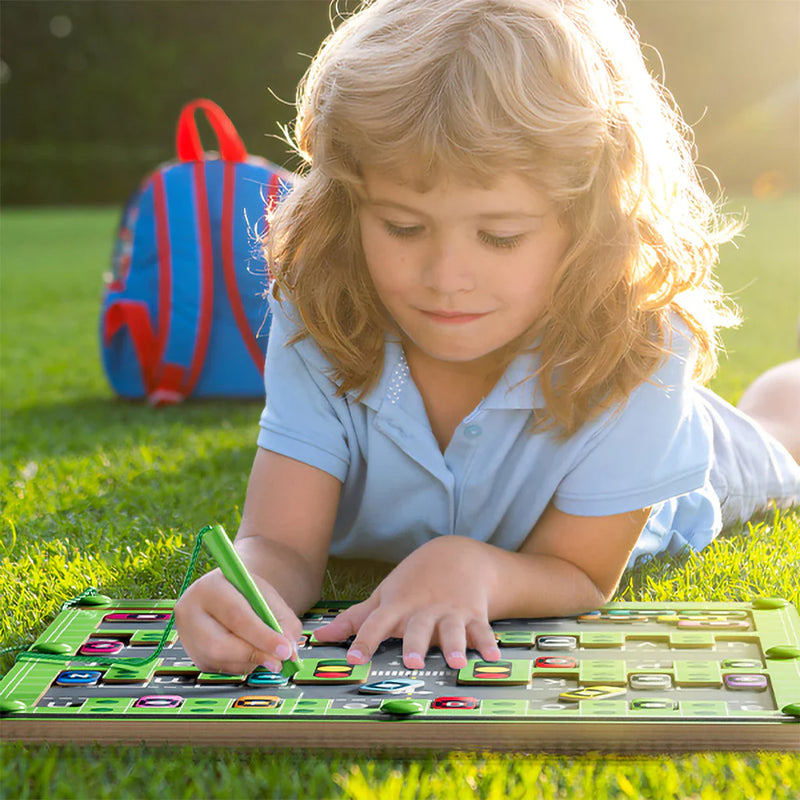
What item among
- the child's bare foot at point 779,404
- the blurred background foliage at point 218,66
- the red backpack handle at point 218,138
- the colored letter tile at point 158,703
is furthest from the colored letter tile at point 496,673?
the blurred background foliage at point 218,66

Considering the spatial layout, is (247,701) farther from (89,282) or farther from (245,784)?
(89,282)

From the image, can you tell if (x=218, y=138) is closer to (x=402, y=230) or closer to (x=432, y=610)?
(x=402, y=230)

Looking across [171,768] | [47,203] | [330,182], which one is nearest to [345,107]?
[330,182]

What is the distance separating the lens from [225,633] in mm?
1205

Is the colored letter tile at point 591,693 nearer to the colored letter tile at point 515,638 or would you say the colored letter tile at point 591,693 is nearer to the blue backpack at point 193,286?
the colored letter tile at point 515,638

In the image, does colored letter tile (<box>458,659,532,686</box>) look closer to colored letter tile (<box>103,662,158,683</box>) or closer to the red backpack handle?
colored letter tile (<box>103,662,158,683</box>)

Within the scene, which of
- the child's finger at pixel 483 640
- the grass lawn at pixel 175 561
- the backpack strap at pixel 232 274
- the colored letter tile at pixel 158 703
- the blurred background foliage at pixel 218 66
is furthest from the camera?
the blurred background foliage at pixel 218 66

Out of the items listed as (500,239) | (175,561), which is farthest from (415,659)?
(175,561)

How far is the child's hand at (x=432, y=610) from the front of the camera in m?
1.24

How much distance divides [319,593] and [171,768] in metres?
0.48

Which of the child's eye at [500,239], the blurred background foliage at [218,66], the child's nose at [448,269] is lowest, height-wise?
the blurred background foliage at [218,66]

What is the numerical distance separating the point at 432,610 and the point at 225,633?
9.4 inches

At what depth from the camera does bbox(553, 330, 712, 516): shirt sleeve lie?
1.45 metres

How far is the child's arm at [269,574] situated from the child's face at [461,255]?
30 cm
